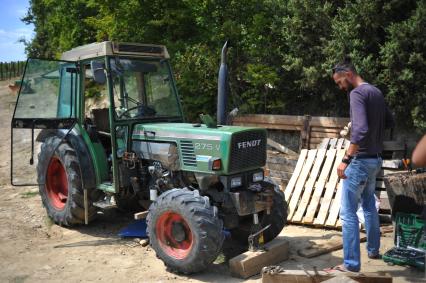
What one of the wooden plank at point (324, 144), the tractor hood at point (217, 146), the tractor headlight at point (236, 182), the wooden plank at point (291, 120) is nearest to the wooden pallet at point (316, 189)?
the wooden plank at point (324, 144)

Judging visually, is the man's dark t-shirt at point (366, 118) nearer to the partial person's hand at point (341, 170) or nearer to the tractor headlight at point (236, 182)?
the partial person's hand at point (341, 170)

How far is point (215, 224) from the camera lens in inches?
183

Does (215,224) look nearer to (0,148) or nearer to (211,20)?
(211,20)

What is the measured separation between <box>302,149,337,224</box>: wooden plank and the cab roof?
2.85m

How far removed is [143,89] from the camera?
6195mm

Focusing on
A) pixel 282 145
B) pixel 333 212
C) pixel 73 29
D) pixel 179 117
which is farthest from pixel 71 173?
pixel 73 29

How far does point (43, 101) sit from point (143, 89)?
1.44 m

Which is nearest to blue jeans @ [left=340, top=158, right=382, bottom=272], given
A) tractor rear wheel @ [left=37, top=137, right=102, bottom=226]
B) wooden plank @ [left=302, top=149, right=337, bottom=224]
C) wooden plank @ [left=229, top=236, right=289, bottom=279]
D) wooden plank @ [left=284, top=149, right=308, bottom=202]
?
wooden plank @ [left=229, top=236, right=289, bottom=279]

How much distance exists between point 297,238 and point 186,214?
194 centimetres

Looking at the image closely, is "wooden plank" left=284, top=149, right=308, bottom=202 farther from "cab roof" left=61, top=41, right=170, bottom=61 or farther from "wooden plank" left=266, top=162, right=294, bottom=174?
"cab roof" left=61, top=41, right=170, bottom=61

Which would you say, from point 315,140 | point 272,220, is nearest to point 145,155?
point 272,220

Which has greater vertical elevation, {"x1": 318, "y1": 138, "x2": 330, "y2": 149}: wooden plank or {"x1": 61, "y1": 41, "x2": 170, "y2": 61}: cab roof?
{"x1": 61, "y1": 41, "x2": 170, "y2": 61}: cab roof

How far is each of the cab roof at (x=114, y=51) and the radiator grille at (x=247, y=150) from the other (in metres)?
1.87

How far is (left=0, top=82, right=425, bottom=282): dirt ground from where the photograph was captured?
4.88 metres
